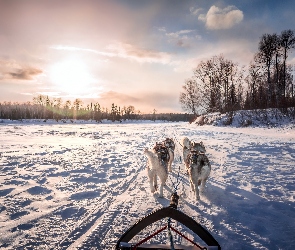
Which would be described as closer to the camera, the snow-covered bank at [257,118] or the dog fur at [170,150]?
the dog fur at [170,150]

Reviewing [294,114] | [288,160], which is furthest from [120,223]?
[294,114]

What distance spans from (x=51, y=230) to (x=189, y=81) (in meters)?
49.4

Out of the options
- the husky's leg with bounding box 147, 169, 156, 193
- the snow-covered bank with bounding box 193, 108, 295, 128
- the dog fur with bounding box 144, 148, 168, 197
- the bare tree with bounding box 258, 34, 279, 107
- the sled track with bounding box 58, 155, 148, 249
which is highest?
the bare tree with bounding box 258, 34, 279, 107

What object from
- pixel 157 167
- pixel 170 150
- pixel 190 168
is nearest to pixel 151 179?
pixel 157 167

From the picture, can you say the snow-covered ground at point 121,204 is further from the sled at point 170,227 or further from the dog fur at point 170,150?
the sled at point 170,227

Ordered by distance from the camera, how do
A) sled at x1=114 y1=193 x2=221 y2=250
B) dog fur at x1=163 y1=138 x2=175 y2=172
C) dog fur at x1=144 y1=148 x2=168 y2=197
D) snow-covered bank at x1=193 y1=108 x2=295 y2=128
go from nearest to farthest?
sled at x1=114 y1=193 x2=221 y2=250 → dog fur at x1=144 y1=148 x2=168 y2=197 → dog fur at x1=163 y1=138 x2=175 y2=172 → snow-covered bank at x1=193 y1=108 x2=295 y2=128

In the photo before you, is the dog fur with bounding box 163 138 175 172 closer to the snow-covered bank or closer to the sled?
the sled

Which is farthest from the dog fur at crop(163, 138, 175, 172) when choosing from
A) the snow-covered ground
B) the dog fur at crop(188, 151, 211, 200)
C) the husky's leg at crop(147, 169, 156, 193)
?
the dog fur at crop(188, 151, 211, 200)

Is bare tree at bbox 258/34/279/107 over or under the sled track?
over

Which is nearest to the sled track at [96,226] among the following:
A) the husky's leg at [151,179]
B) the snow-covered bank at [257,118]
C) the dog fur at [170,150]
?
the husky's leg at [151,179]

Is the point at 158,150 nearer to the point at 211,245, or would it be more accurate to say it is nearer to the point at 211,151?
the point at 211,245

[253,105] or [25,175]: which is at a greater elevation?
[253,105]

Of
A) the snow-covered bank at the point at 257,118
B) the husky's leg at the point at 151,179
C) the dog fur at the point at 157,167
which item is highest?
the snow-covered bank at the point at 257,118

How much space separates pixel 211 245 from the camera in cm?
242
